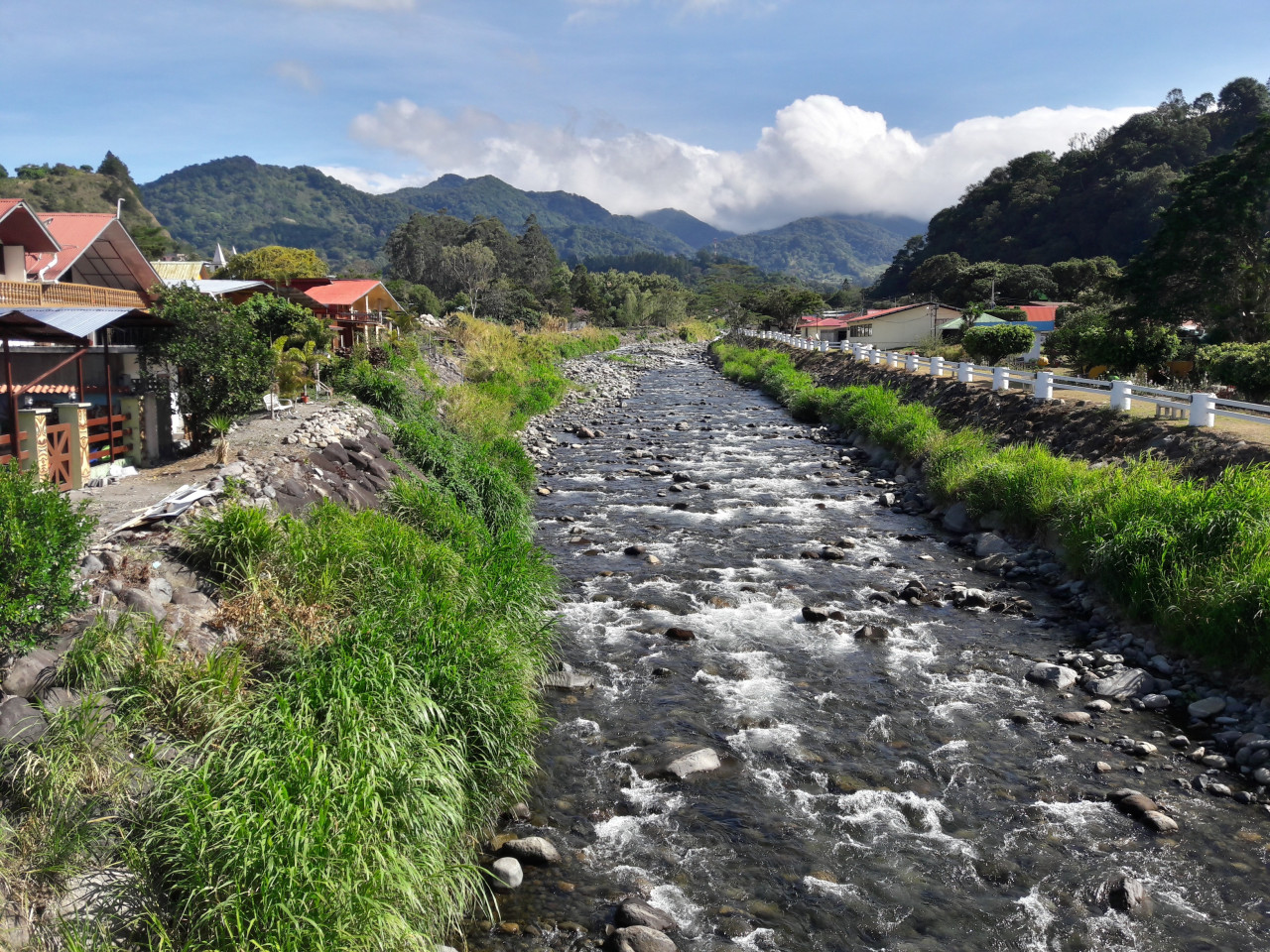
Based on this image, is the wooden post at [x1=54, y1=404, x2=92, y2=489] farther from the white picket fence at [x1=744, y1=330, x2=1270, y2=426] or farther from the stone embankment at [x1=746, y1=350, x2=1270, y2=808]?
the white picket fence at [x1=744, y1=330, x2=1270, y2=426]

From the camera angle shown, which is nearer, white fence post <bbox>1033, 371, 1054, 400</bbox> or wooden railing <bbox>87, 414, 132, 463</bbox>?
wooden railing <bbox>87, 414, 132, 463</bbox>

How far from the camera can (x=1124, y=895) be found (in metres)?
6.55

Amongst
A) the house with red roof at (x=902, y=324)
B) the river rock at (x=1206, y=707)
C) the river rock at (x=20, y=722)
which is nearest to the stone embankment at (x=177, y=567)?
the river rock at (x=20, y=722)

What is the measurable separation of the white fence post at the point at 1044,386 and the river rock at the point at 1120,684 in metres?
12.2

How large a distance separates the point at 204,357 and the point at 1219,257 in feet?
125

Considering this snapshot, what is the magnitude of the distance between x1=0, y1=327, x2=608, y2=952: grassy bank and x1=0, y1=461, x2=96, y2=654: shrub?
16.5 inches

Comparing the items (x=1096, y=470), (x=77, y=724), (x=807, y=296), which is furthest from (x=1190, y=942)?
(x=807, y=296)

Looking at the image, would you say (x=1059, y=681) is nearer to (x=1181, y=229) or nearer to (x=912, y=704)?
(x=912, y=704)

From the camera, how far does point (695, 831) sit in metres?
7.52

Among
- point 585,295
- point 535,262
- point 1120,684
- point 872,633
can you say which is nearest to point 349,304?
point 872,633

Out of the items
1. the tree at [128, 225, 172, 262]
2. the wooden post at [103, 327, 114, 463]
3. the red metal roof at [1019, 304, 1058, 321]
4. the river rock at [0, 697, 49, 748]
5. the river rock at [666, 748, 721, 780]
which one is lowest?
the river rock at [666, 748, 721, 780]

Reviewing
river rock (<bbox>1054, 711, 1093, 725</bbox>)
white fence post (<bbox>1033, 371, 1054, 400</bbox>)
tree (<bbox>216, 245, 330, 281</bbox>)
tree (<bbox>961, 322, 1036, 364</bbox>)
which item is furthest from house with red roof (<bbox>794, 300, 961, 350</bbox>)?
river rock (<bbox>1054, 711, 1093, 725</bbox>)

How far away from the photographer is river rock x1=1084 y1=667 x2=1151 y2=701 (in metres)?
9.82

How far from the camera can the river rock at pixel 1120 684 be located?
982 cm
